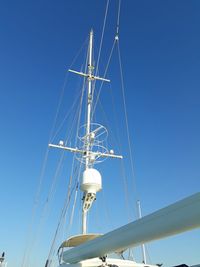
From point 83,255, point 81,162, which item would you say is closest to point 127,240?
point 83,255

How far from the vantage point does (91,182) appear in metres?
16.2

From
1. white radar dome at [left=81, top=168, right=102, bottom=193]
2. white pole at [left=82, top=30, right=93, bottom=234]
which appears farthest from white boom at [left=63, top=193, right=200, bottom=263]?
white pole at [left=82, top=30, right=93, bottom=234]

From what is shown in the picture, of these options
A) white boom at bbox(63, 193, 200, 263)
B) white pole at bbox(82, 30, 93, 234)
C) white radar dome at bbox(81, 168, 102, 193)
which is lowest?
white boom at bbox(63, 193, 200, 263)

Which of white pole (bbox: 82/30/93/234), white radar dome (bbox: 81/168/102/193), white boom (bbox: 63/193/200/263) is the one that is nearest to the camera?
white boom (bbox: 63/193/200/263)

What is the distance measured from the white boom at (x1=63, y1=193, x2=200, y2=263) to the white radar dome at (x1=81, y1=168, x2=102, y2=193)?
30.4ft

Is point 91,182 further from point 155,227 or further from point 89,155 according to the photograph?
point 155,227

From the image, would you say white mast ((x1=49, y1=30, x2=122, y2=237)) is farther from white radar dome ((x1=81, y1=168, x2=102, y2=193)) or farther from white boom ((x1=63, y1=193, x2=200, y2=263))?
white boom ((x1=63, y1=193, x2=200, y2=263))

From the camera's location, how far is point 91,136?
19406 millimetres

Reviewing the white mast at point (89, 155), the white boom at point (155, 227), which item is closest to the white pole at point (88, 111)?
the white mast at point (89, 155)

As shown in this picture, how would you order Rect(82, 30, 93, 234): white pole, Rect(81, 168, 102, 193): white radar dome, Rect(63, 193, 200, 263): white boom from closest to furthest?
Rect(63, 193, 200, 263): white boom
Rect(81, 168, 102, 193): white radar dome
Rect(82, 30, 93, 234): white pole

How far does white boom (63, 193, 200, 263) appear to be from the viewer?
4.01 meters

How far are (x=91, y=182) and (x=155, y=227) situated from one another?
38.1 feet

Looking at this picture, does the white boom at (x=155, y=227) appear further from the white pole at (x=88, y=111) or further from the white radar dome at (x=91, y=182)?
the white pole at (x=88, y=111)

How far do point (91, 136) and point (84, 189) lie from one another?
4102 mm
